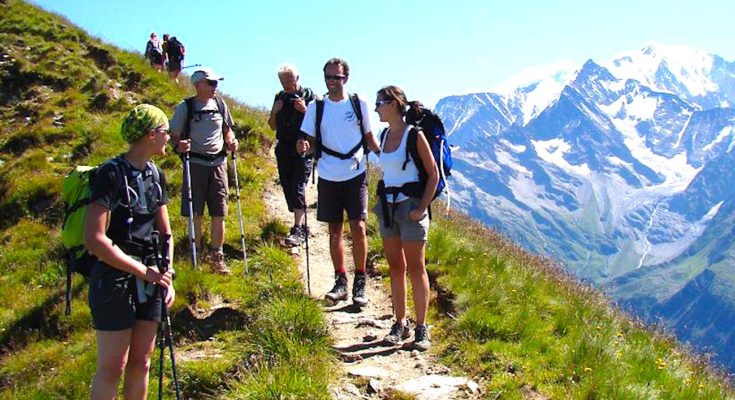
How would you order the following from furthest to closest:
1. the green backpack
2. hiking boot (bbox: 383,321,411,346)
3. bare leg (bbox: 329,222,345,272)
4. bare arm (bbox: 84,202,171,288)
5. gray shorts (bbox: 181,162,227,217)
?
gray shorts (bbox: 181,162,227,217), bare leg (bbox: 329,222,345,272), hiking boot (bbox: 383,321,411,346), the green backpack, bare arm (bbox: 84,202,171,288)

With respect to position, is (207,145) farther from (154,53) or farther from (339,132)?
(154,53)

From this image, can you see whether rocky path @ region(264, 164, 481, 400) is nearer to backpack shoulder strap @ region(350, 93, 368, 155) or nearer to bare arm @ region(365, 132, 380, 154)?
bare arm @ region(365, 132, 380, 154)

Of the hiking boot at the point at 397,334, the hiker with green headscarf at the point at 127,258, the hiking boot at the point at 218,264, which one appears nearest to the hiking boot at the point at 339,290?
the hiking boot at the point at 397,334

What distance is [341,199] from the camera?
7938 millimetres

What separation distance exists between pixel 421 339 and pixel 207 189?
387cm

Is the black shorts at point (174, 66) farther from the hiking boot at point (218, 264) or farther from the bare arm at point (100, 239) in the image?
the bare arm at point (100, 239)

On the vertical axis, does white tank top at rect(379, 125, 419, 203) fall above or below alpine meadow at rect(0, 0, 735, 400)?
above

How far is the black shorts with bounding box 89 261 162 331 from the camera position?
439 centimetres

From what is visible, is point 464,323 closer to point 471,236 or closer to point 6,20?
point 471,236

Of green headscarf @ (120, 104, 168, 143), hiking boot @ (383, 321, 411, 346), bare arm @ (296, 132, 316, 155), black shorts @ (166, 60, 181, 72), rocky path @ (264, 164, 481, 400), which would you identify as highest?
black shorts @ (166, 60, 181, 72)

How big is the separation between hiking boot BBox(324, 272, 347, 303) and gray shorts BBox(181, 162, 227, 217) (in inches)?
78.0

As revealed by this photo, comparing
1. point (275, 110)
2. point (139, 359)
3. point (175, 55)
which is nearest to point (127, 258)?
point (139, 359)

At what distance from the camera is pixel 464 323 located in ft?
24.0

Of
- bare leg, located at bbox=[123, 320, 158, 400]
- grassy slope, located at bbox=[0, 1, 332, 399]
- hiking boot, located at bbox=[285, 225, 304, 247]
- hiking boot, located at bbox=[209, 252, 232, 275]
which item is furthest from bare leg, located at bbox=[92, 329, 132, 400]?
hiking boot, located at bbox=[285, 225, 304, 247]
